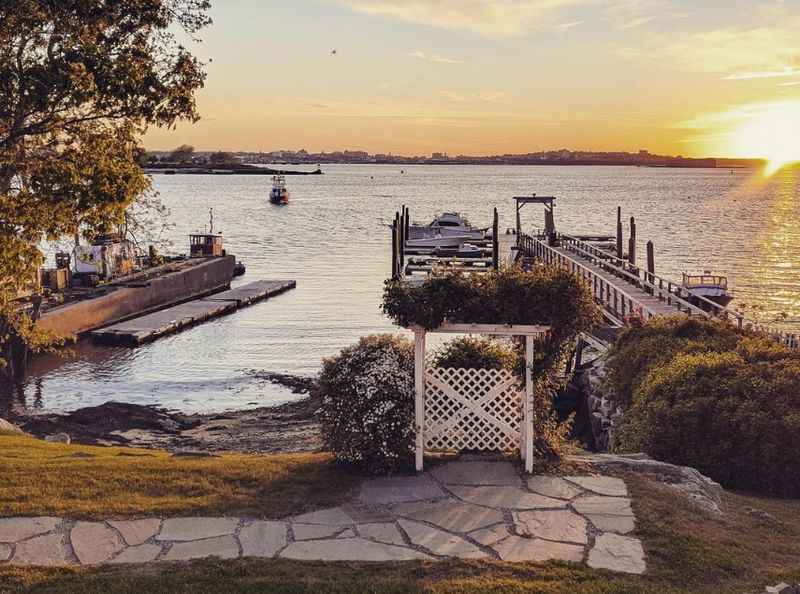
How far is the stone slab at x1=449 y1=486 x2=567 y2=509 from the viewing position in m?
9.11

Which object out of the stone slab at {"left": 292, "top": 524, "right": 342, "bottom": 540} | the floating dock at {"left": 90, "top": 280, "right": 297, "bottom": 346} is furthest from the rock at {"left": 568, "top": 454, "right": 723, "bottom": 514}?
the floating dock at {"left": 90, "top": 280, "right": 297, "bottom": 346}

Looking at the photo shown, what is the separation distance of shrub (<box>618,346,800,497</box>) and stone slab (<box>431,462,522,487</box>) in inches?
134

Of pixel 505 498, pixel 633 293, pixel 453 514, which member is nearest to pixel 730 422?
pixel 505 498

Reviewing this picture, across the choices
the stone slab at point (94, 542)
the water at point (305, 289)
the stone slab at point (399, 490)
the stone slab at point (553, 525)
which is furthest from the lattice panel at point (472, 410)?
the water at point (305, 289)

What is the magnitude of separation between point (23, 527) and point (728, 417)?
30.6 ft

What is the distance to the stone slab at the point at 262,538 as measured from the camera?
7.85 metres

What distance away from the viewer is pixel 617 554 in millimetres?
7879

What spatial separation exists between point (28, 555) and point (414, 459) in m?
4.42

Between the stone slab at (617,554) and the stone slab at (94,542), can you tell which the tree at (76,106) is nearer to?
the stone slab at (94,542)

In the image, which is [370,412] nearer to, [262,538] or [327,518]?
[327,518]

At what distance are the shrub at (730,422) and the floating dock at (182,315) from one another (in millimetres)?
26711

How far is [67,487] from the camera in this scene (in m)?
9.48

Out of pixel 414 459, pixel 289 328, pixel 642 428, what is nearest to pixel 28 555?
pixel 414 459

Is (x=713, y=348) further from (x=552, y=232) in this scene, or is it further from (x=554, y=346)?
(x=552, y=232)
